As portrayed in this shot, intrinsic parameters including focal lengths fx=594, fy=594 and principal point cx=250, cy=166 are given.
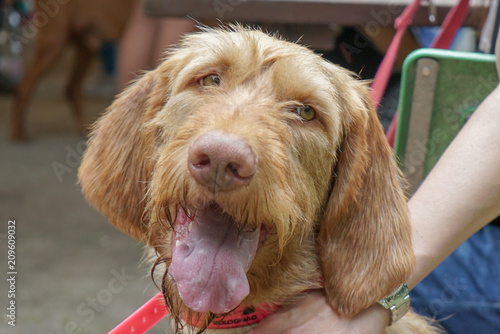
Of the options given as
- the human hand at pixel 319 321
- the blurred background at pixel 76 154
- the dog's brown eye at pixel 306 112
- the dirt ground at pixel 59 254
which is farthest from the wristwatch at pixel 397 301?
the dirt ground at pixel 59 254

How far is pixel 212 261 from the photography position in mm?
1552

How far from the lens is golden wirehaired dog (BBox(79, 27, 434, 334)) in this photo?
5.08ft

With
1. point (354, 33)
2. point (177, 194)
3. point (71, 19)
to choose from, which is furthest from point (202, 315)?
point (71, 19)

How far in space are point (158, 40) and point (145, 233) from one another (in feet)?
8.60

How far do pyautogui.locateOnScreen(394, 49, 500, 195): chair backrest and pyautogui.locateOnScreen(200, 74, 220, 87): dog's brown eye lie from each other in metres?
0.90

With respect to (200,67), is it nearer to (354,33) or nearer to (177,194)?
(177,194)

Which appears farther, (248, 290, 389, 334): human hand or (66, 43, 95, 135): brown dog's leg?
(66, 43, 95, 135): brown dog's leg

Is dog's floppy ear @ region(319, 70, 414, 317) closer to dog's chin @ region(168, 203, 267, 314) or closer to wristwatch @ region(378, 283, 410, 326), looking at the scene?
wristwatch @ region(378, 283, 410, 326)

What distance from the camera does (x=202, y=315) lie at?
1.77 meters

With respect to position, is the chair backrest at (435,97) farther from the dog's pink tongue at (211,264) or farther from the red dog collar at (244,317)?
the dog's pink tongue at (211,264)

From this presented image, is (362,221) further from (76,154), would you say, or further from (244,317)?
(76,154)

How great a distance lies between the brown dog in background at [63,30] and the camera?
6.72 meters

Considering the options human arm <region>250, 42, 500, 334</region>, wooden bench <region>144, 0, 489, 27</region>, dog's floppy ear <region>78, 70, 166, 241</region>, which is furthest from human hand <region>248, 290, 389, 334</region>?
wooden bench <region>144, 0, 489, 27</region>

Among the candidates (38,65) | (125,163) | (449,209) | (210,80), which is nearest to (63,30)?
(38,65)
